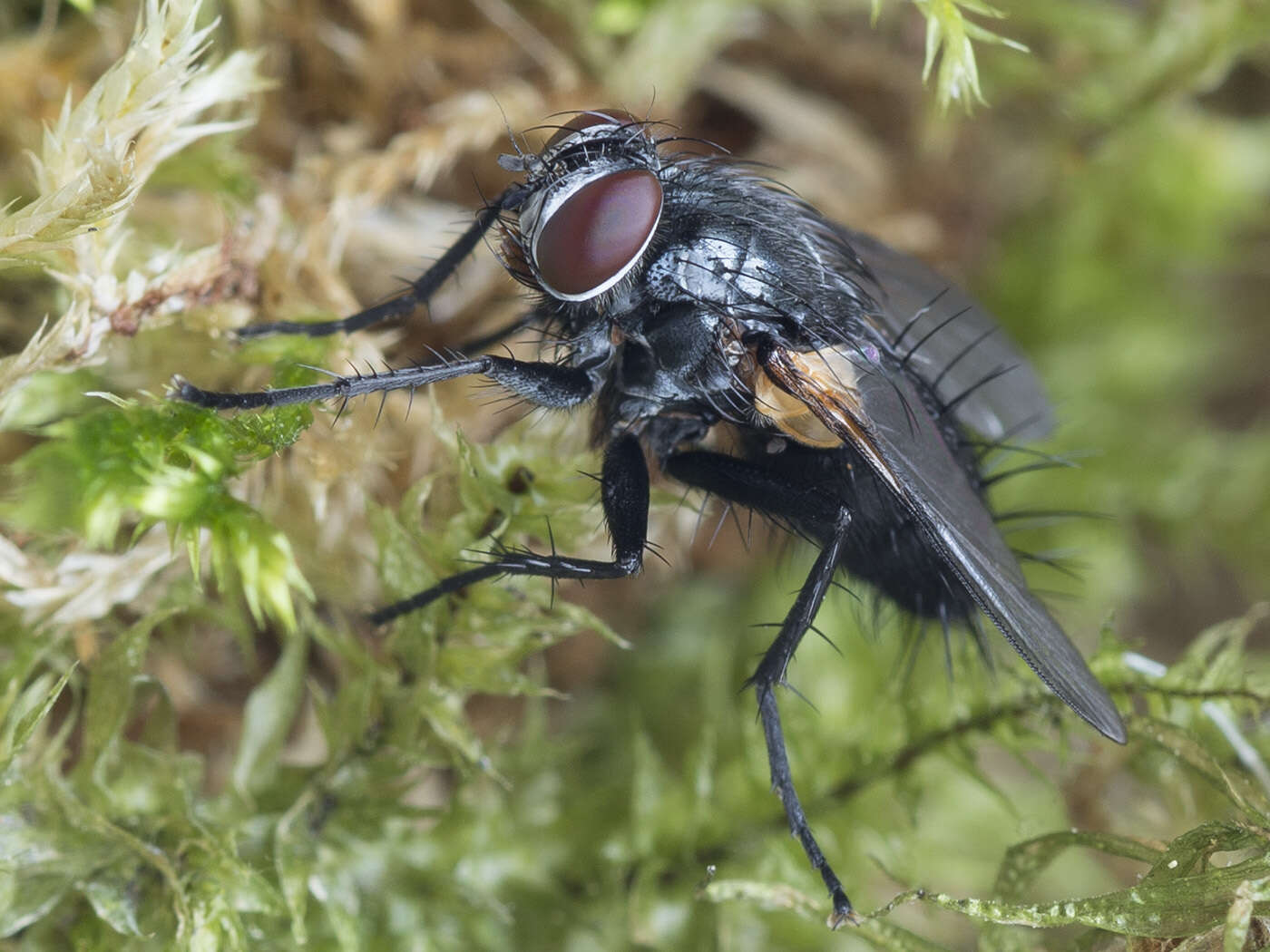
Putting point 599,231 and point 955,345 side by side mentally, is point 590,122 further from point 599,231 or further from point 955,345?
point 955,345

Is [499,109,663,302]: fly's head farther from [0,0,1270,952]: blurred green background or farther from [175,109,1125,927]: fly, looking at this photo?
[0,0,1270,952]: blurred green background

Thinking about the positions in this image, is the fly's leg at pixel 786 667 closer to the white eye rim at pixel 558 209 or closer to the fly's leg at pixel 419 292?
the white eye rim at pixel 558 209

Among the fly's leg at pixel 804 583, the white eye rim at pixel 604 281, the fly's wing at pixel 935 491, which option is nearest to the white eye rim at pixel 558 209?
the white eye rim at pixel 604 281

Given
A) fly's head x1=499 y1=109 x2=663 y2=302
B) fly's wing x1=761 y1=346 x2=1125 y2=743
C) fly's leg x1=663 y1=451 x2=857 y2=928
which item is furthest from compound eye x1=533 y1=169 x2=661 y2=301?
fly's leg x1=663 y1=451 x2=857 y2=928

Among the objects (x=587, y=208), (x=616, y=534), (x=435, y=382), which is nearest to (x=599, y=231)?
(x=587, y=208)

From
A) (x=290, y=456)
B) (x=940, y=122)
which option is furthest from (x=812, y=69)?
(x=290, y=456)

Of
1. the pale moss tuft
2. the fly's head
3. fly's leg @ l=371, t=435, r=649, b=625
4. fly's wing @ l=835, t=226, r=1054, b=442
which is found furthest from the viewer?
fly's wing @ l=835, t=226, r=1054, b=442

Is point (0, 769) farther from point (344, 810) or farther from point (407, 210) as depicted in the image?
point (407, 210)
